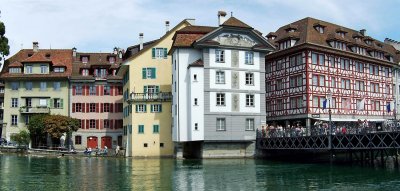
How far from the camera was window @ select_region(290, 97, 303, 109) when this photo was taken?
213 ft

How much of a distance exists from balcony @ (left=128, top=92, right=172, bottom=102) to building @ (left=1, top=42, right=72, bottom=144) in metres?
17.7

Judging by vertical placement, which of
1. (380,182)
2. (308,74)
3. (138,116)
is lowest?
(380,182)

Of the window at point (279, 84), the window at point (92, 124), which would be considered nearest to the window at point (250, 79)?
the window at point (279, 84)

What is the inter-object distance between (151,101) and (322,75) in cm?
2173

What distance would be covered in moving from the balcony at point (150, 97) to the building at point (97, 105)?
601 inches

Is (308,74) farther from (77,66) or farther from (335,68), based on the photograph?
(77,66)

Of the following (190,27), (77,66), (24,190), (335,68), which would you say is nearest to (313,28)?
(335,68)

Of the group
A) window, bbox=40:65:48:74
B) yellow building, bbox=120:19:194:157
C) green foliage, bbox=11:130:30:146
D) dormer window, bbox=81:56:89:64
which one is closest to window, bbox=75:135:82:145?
green foliage, bbox=11:130:30:146

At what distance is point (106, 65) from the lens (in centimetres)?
8025

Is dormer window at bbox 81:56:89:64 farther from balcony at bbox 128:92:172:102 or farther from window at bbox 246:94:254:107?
window at bbox 246:94:254:107

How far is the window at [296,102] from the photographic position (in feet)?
213

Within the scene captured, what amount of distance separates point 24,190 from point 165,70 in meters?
38.7

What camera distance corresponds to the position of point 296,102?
65812 millimetres

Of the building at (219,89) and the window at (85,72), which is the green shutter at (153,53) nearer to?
the building at (219,89)
